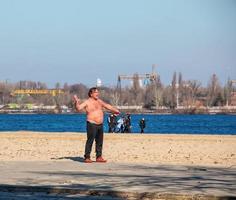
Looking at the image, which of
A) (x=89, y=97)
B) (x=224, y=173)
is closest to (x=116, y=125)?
(x=89, y=97)

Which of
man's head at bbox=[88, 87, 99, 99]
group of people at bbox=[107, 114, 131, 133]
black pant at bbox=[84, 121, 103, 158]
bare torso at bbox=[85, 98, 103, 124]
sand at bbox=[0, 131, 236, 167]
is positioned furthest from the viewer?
group of people at bbox=[107, 114, 131, 133]

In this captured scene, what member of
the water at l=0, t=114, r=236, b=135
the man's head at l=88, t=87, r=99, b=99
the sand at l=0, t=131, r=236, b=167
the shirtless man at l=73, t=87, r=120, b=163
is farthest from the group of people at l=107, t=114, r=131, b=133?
the shirtless man at l=73, t=87, r=120, b=163

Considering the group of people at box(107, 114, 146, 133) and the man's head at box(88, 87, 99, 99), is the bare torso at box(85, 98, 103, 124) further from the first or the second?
the group of people at box(107, 114, 146, 133)

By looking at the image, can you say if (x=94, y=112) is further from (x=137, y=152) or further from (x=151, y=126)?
(x=151, y=126)

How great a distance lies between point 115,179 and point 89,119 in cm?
458

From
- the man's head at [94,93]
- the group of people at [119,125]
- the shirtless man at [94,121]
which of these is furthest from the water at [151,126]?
the shirtless man at [94,121]

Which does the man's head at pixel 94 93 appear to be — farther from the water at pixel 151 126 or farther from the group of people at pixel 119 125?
the water at pixel 151 126

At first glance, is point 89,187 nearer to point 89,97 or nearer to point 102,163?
point 102,163

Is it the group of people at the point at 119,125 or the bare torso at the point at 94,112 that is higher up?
the bare torso at the point at 94,112

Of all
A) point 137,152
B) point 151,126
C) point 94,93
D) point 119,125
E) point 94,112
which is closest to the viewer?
point 94,112

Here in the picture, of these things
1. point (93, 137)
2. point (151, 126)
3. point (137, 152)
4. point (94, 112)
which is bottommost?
point (151, 126)

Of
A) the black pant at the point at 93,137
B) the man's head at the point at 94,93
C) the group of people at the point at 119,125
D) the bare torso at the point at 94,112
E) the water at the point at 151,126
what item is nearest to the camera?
the black pant at the point at 93,137

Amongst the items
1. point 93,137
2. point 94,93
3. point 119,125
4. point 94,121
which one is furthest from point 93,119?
point 119,125

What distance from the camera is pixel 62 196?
11227 mm
